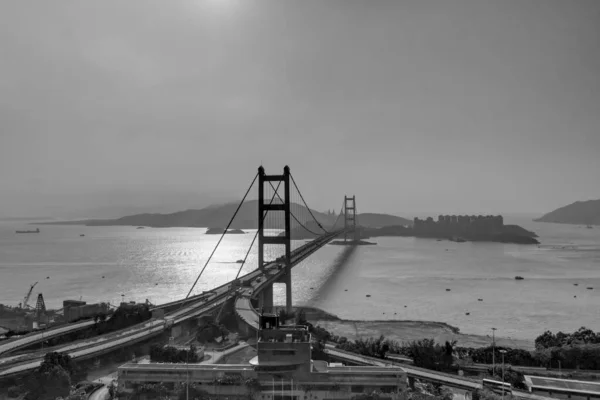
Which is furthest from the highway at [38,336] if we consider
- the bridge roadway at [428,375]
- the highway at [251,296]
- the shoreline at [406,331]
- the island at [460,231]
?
the island at [460,231]

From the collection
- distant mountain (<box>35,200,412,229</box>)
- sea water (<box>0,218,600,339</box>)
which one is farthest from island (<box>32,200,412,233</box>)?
sea water (<box>0,218,600,339</box>)

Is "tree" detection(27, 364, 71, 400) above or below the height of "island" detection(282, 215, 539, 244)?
below

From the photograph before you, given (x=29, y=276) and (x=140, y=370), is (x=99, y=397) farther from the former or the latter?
(x=29, y=276)

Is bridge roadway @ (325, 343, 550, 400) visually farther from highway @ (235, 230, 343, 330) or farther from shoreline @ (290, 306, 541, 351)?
shoreline @ (290, 306, 541, 351)

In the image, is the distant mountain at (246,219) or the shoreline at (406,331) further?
the distant mountain at (246,219)

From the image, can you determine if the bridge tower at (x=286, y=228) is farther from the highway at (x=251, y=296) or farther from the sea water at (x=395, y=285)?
the sea water at (x=395, y=285)

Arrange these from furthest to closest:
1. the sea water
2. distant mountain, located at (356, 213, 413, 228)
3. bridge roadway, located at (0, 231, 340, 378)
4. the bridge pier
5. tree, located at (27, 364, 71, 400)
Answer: distant mountain, located at (356, 213, 413, 228) < the sea water < the bridge pier < bridge roadway, located at (0, 231, 340, 378) < tree, located at (27, 364, 71, 400)
